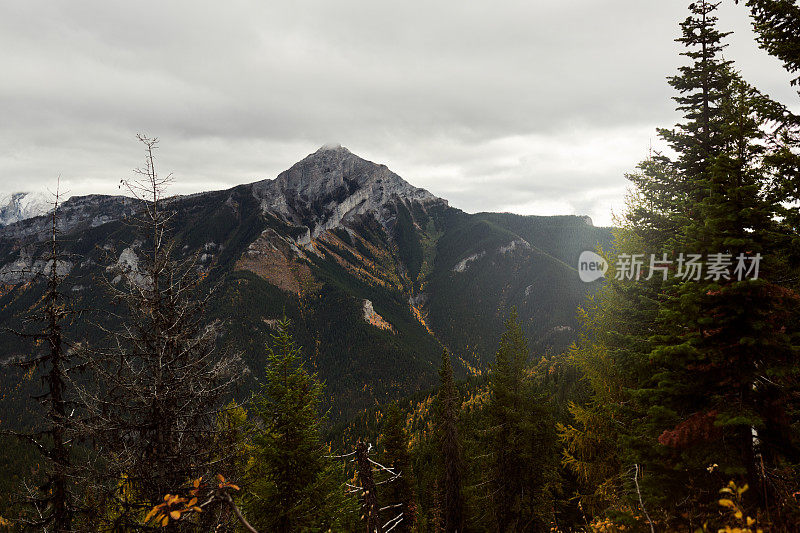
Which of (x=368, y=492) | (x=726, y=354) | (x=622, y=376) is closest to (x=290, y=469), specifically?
(x=368, y=492)

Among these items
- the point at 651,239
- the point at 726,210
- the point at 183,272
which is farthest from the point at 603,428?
the point at 183,272

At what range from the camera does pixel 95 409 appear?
878 cm

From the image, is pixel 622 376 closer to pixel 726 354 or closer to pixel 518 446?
pixel 726 354

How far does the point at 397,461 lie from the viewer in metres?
26.7

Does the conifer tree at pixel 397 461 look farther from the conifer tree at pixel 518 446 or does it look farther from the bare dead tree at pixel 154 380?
the bare dead tree at pixel 154 380

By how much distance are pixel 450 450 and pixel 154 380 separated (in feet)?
71.7

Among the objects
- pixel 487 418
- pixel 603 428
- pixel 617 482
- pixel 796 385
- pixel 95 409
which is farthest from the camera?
pixel 487 418

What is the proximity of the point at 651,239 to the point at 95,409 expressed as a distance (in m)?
16.5

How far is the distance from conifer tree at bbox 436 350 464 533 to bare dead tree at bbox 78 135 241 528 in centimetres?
1786

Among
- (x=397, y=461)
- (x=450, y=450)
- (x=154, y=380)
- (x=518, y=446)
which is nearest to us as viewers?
(x=154, y=380)

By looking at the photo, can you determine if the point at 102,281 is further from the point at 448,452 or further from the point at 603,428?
the point at 448,452

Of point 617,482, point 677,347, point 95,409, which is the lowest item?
point 617,482

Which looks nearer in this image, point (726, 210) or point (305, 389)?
point (726, 210)

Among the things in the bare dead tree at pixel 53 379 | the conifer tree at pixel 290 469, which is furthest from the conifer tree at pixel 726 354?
the bare dead tree at pixel 53 379
